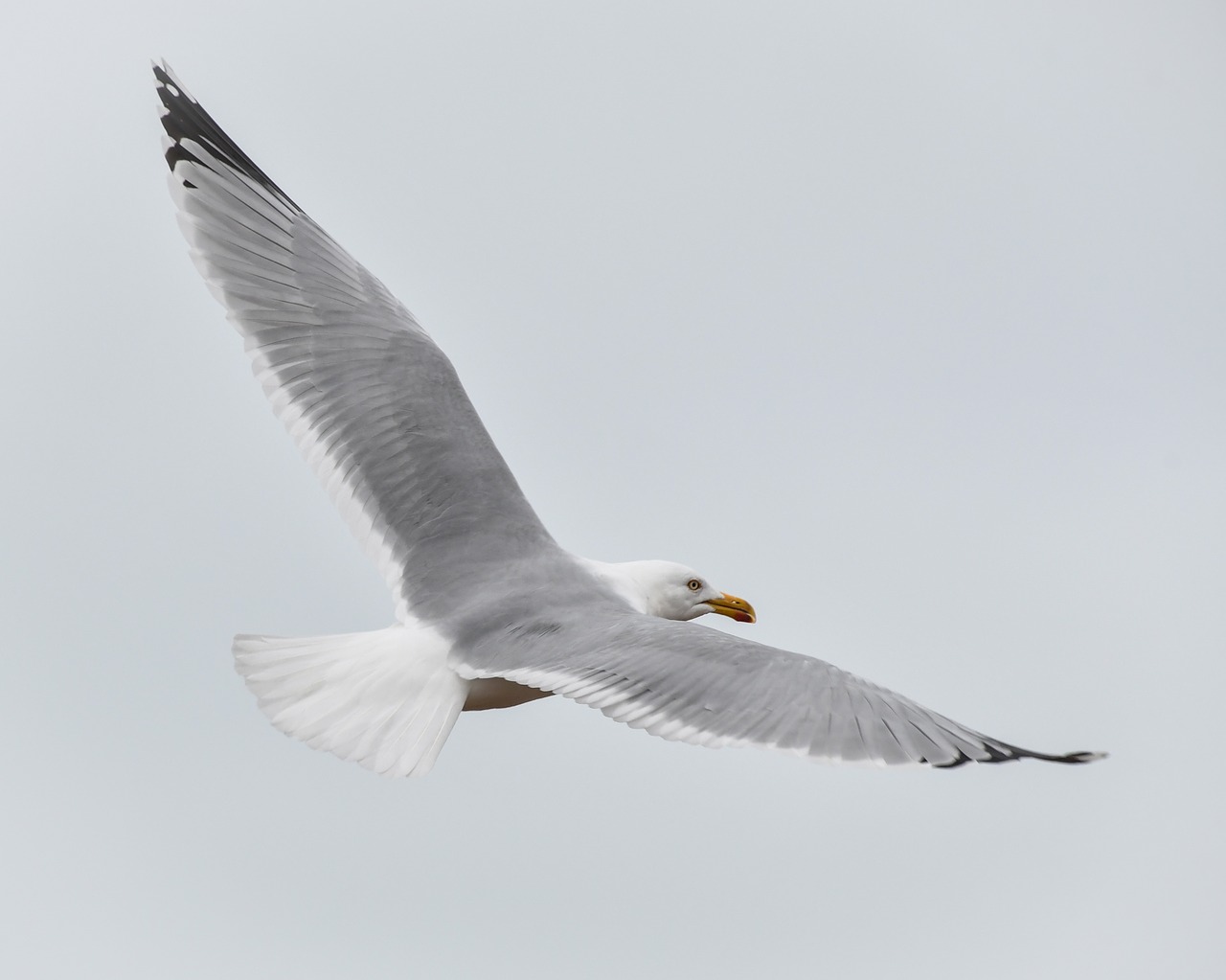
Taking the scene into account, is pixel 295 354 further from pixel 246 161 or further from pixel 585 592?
pixel 585 592

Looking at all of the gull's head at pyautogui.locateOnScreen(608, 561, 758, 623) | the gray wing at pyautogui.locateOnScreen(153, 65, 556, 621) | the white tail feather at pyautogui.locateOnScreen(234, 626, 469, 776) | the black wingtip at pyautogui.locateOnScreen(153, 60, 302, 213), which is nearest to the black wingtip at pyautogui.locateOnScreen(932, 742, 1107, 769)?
the white tail feather at pyautogui.locateOnScreen(234, 626, 469, 776)

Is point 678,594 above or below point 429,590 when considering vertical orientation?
below

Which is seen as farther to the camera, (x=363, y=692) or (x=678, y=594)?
(x=678, y=594)

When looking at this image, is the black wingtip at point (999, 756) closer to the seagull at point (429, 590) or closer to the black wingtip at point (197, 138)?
the seagull at point (429, 590)

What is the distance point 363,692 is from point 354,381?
4.55ft

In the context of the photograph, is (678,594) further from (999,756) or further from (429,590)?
(999,756)

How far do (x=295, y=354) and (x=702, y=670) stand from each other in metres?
2.18

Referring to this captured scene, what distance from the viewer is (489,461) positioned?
608 cm

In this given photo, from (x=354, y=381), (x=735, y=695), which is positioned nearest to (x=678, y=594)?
(x=354, y=381)

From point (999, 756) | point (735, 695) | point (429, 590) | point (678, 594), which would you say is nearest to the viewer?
point (999, 756)

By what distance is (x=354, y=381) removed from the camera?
243 inches

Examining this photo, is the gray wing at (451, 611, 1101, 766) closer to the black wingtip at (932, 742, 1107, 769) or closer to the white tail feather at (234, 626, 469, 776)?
the black wingtip at (932, 742, 1107, 769)

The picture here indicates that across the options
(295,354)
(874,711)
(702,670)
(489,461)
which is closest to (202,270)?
(295,354)

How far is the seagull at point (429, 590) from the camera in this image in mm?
4680
